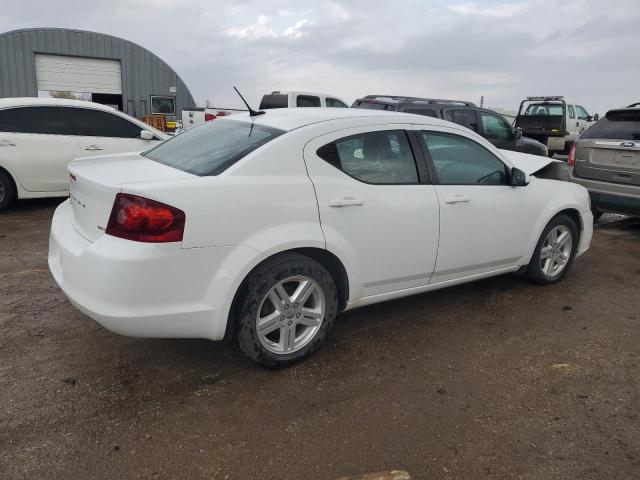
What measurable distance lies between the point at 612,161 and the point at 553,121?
12611mm

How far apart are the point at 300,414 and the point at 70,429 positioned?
1.13 meters

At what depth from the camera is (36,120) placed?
727 cm

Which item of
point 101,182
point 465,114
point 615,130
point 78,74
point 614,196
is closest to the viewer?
point 101,182

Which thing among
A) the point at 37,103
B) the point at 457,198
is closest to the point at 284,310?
the point at 457,198

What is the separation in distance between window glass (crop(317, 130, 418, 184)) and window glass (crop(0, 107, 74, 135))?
5.64 m

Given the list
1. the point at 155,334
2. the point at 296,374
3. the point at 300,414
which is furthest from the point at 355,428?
the point at 155,334

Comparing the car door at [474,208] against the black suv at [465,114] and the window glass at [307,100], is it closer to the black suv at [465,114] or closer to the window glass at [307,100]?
the black suv at [465,114]

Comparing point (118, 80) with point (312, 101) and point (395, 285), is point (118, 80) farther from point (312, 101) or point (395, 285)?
point (395, 285)

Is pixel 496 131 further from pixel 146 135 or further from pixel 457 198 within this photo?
pixel 457 198

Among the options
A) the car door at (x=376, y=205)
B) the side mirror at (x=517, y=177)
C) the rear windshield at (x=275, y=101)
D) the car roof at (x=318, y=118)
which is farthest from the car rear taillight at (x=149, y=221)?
the rear windshield at (x=275, y=101)

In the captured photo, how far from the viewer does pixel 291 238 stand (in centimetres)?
295

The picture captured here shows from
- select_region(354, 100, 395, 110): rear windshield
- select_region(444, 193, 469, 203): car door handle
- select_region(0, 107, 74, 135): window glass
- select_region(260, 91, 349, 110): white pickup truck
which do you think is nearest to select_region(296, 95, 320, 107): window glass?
select_region(260, 91, 349, 110): white pickup truck

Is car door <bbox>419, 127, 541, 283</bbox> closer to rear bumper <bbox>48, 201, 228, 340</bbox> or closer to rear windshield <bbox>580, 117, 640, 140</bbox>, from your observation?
rear bumper <bbox>48, 201, 228, 340</bbox>

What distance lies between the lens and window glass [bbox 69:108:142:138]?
7.57 m
